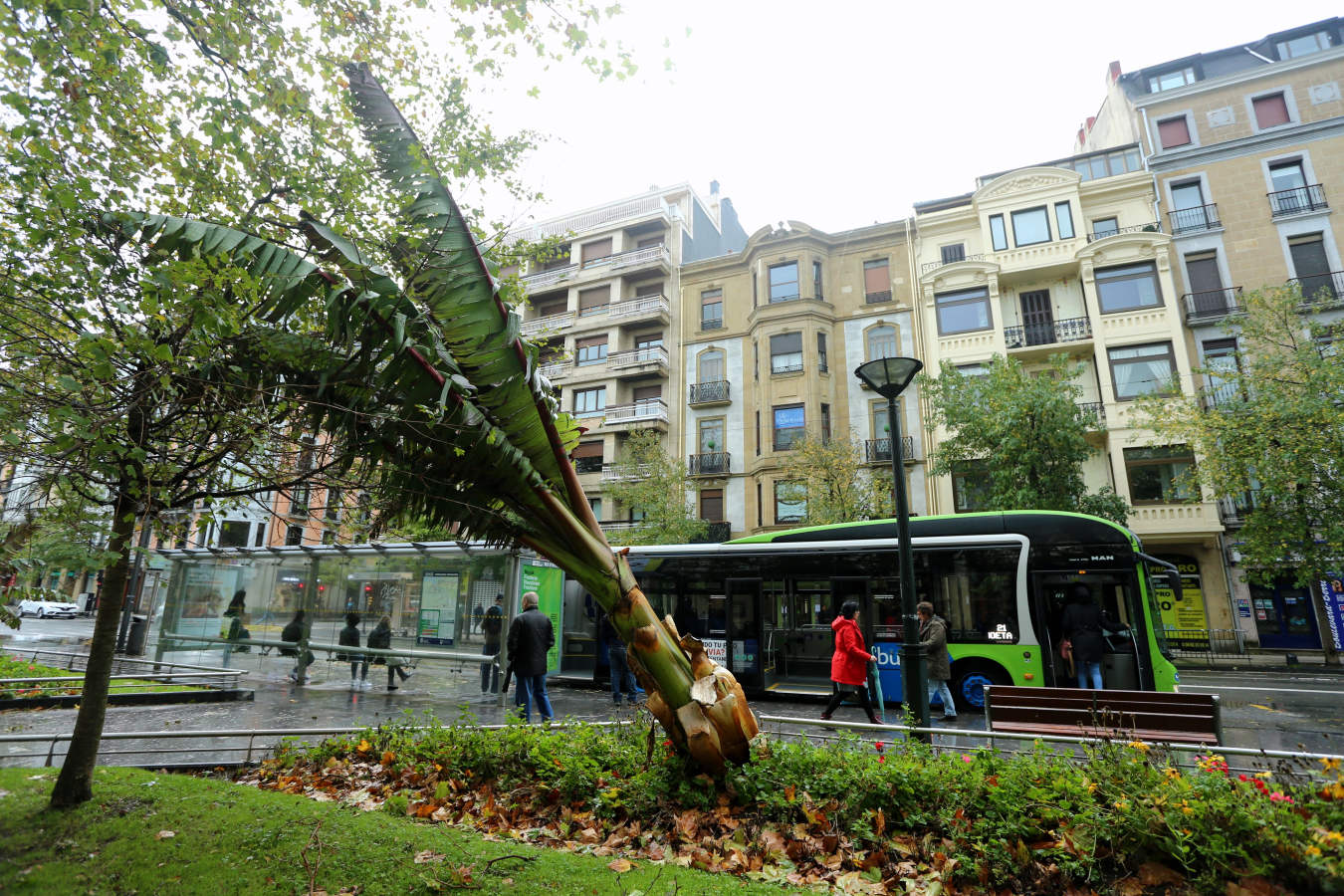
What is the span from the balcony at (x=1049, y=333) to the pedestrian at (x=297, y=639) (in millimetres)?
26957

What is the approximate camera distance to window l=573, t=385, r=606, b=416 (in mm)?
34938

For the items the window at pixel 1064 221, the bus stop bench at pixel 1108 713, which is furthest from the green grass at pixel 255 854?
the window at pixel 1064 221

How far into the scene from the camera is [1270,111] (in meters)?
27.3

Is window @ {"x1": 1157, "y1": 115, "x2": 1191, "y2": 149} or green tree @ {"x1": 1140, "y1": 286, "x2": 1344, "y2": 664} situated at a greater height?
window @ {"x1": 1157, "y1": 115, "x2": 1191, "y2": 149}

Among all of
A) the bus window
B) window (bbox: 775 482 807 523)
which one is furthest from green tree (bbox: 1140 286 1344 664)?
the bus window

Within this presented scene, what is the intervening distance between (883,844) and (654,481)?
23.7 meters

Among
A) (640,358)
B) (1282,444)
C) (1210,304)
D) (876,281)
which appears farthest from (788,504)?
(1210,304)

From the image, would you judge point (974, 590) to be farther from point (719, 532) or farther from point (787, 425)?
point (787, 425)

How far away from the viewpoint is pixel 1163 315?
2561 centimetres

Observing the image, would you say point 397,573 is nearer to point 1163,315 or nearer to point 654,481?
point 654,481

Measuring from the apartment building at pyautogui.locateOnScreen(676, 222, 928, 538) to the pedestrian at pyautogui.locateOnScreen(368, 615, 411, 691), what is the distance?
18.1 meters

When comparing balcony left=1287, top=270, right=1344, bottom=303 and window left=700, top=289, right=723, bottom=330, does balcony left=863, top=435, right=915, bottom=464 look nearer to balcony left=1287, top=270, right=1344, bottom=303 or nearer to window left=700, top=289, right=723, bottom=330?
window left=700, top=289, right=723, bottom=330

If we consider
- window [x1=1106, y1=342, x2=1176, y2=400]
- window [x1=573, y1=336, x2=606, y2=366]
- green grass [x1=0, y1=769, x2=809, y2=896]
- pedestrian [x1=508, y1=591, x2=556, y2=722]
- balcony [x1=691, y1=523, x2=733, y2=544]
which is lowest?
green grass [x1=0, y1=769, x2=809, y2=896]

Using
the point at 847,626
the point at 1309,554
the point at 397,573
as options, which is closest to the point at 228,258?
the point at 847,626
